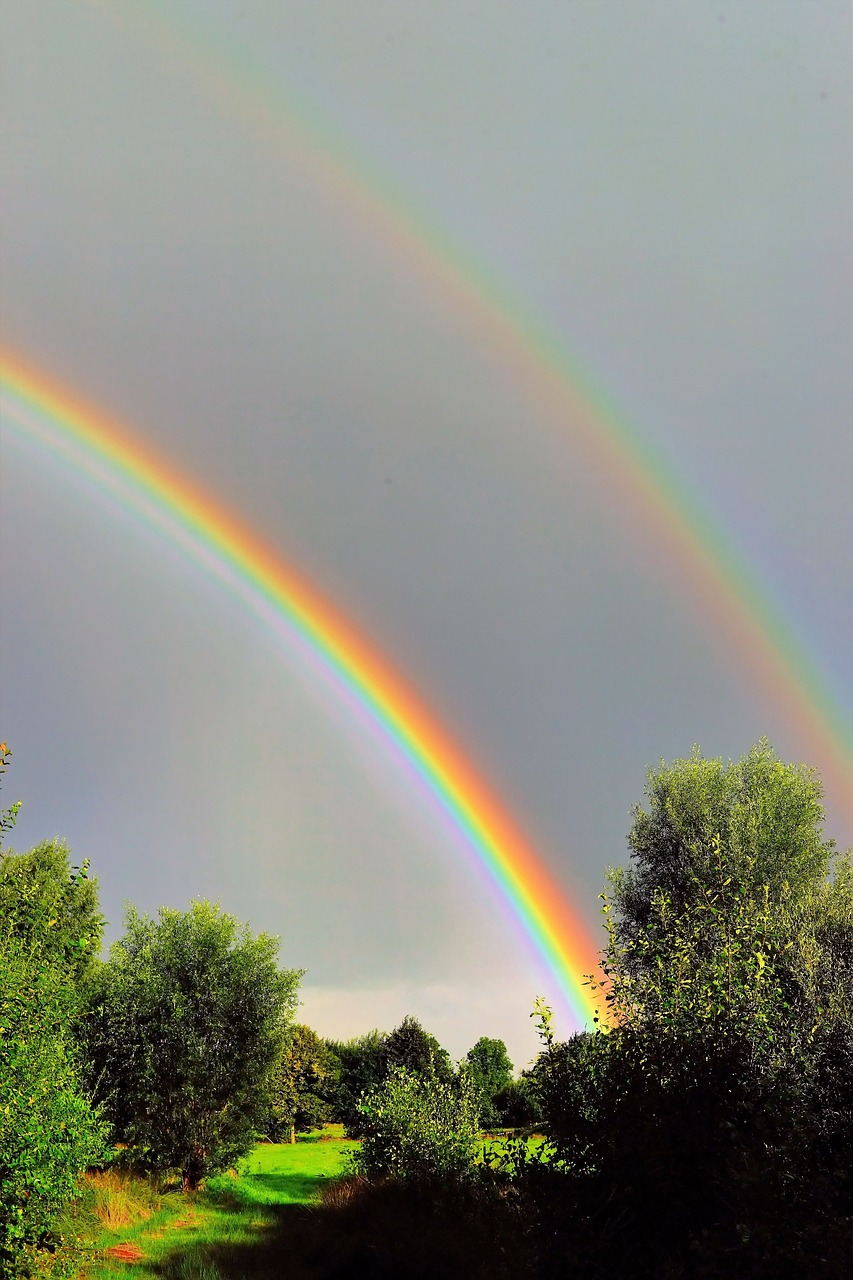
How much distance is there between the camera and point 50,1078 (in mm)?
10984

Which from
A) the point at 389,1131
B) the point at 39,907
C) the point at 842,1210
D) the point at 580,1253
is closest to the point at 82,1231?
the point at 389,1131

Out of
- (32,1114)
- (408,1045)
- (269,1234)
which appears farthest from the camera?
(408,1045)

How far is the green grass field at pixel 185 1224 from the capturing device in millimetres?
16406

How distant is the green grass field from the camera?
16406 millimetres

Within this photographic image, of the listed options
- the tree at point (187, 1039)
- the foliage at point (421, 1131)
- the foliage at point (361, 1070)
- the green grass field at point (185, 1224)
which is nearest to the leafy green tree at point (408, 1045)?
the foliage at point (361, 1070)

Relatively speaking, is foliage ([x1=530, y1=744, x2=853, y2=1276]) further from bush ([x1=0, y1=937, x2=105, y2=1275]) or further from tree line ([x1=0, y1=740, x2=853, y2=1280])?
bush ([x1=0, y1=937, x2=105, y2=1275])

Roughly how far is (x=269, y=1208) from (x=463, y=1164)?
10.9 meters

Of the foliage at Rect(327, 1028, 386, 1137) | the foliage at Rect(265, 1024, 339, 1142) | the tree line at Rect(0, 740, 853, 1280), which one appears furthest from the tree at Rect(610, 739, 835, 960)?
the foliage at Rect(265, 1024, 339, 1142)

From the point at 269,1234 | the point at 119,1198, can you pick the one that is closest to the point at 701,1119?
the point at 269,1234

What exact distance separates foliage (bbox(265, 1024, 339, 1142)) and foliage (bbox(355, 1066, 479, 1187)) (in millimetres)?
50670

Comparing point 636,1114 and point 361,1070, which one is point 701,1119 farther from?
point 361,1070

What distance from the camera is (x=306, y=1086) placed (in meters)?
76.9

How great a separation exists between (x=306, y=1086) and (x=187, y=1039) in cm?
5528

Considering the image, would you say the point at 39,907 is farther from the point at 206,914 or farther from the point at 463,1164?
the point at 206,914
